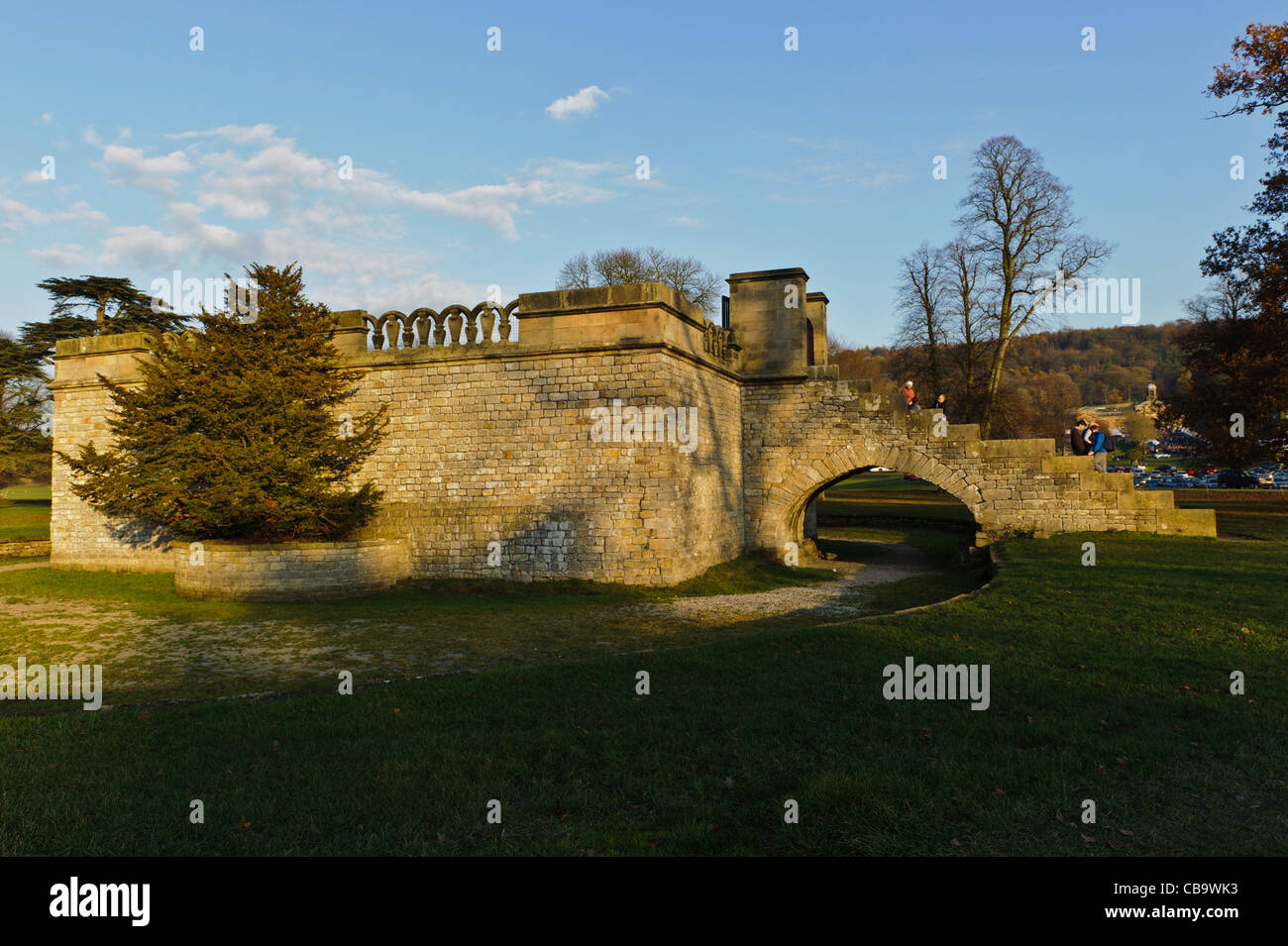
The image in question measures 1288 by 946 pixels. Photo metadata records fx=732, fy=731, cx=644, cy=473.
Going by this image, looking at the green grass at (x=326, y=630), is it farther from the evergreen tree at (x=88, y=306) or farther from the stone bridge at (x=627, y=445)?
the evergreen tree at (x=88, y=306)

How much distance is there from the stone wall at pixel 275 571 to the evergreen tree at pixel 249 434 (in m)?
0.66

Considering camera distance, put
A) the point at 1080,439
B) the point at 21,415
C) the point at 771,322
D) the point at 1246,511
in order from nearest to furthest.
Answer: the point at 1080,439 < the point at 771,322 < the point at 1246,511 < the point at 21,415

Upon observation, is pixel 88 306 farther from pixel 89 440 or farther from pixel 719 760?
pixel 719 760

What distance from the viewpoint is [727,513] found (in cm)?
1633

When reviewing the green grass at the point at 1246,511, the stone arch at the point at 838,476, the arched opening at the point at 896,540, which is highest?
the stone arch at the point at 838,476

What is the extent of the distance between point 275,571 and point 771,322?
38.3ft

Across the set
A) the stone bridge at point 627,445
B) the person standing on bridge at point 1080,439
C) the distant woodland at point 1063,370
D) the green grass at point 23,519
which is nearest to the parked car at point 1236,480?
the distant woodland at point 1063,370

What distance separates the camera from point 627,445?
1373 cm

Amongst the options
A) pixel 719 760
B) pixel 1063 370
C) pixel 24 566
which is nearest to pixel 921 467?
pixel 719 760

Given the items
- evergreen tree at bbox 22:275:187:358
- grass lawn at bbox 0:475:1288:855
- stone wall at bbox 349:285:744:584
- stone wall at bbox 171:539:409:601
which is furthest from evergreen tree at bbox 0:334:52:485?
grass lawn at bbox 0:475:1288:855

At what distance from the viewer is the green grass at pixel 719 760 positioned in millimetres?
4059

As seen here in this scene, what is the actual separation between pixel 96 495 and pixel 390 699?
40.3 ft

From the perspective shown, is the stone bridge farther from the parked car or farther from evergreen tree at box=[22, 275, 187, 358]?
the parked car
